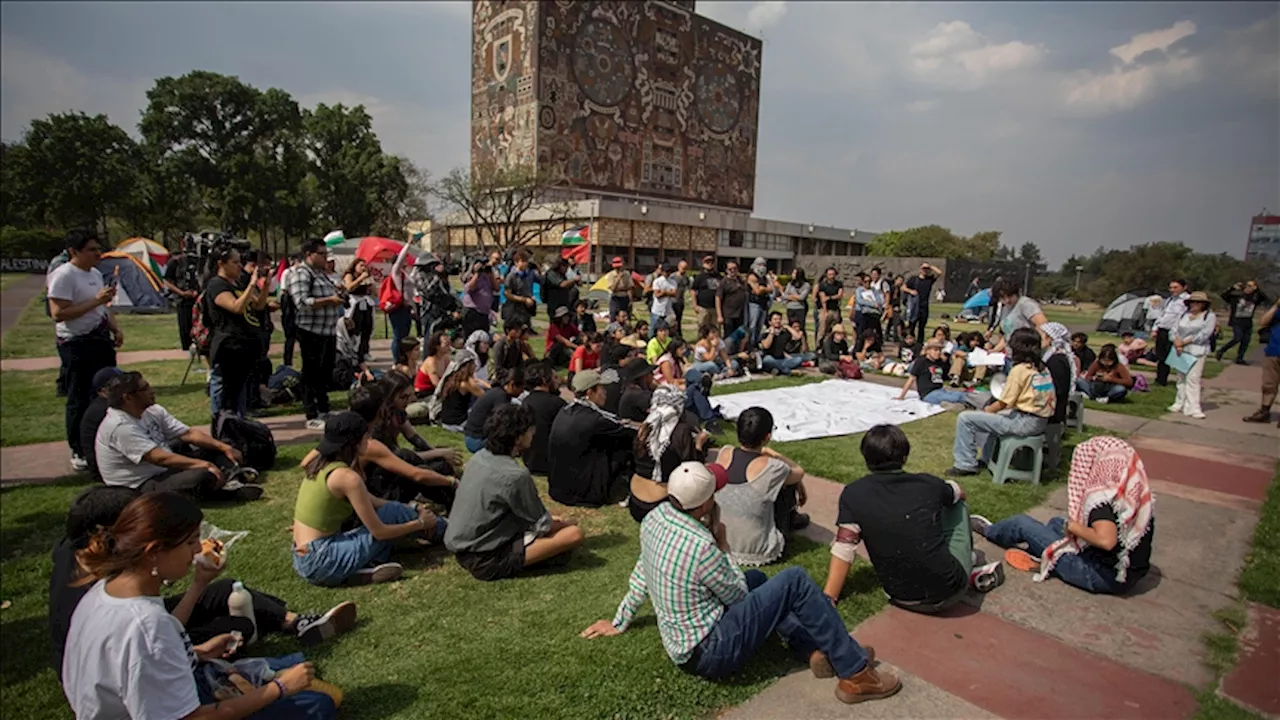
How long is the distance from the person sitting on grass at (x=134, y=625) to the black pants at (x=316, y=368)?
511 cm

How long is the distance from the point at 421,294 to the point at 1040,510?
8532 millimetres

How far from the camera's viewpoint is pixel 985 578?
3.94m

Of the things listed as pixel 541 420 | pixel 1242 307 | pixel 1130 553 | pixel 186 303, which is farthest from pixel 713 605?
pixel 1242 307

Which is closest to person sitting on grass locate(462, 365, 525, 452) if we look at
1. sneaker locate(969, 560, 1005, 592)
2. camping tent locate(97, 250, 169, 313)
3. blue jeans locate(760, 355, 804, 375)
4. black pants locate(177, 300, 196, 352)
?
sneaker locate(969, 560, 1005, 592)

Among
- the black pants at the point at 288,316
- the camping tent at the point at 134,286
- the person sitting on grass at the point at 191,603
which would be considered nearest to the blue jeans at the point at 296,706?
the person sitting on grass at the point at 191,603

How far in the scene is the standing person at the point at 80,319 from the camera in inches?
216

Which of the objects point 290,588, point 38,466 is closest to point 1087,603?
point 290,588

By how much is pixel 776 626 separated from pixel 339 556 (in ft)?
8.49

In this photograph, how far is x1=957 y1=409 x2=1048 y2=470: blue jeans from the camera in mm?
5820

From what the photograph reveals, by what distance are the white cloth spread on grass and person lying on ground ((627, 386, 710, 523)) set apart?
107 inches

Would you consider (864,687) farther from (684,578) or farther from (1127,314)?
(1127,314)

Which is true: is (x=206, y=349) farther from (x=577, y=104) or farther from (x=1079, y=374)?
(x=577, y=104)

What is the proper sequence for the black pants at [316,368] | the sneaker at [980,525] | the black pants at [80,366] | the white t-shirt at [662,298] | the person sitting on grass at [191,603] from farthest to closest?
the white t-shirt at [662,298]
the black pants at [316,368]
the black pants at [80,366]
the sneaker at [980,525]
the person sitting on grass at [191,603]

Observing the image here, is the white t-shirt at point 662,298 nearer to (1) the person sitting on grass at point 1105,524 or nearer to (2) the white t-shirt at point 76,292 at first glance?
(2) the white t-shirt at point 76,292
